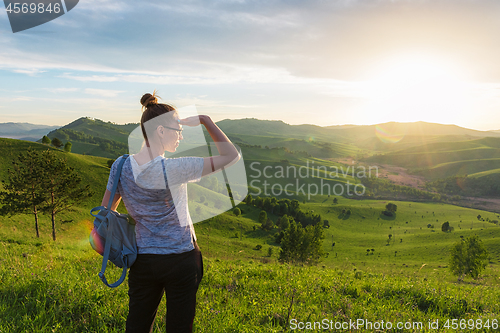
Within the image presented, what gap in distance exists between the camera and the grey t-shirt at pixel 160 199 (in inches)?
85.9

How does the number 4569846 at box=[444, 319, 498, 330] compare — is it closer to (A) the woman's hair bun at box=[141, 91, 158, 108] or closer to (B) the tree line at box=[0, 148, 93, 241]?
(A) the woman's hair bun at box=[141, 91, 158, 108]

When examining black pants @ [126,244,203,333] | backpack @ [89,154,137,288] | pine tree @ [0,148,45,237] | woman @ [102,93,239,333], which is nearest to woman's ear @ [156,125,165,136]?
woman @ [102,93,239,333]

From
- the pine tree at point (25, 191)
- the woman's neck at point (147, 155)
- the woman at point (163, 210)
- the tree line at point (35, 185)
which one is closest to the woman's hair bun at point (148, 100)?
the woman at point (163, 210)

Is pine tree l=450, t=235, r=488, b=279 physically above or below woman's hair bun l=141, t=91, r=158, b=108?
below

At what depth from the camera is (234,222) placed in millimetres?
93750

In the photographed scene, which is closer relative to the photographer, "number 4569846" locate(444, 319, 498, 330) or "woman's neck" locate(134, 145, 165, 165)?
"woman's neck" locate(134, 145, 165, 165)

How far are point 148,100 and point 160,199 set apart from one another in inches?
34.8

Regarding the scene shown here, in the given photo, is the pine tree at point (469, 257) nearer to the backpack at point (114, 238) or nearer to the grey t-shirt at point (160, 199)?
the grey t-shirt at point (160, 199)

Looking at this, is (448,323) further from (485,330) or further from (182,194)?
(182,194)

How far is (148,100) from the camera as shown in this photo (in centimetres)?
226

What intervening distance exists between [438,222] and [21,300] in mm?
168094

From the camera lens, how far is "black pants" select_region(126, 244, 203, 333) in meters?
2.31

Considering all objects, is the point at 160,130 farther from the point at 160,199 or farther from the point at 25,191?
the point at 25,191

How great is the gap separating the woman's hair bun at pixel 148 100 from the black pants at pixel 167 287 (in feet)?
4.47
